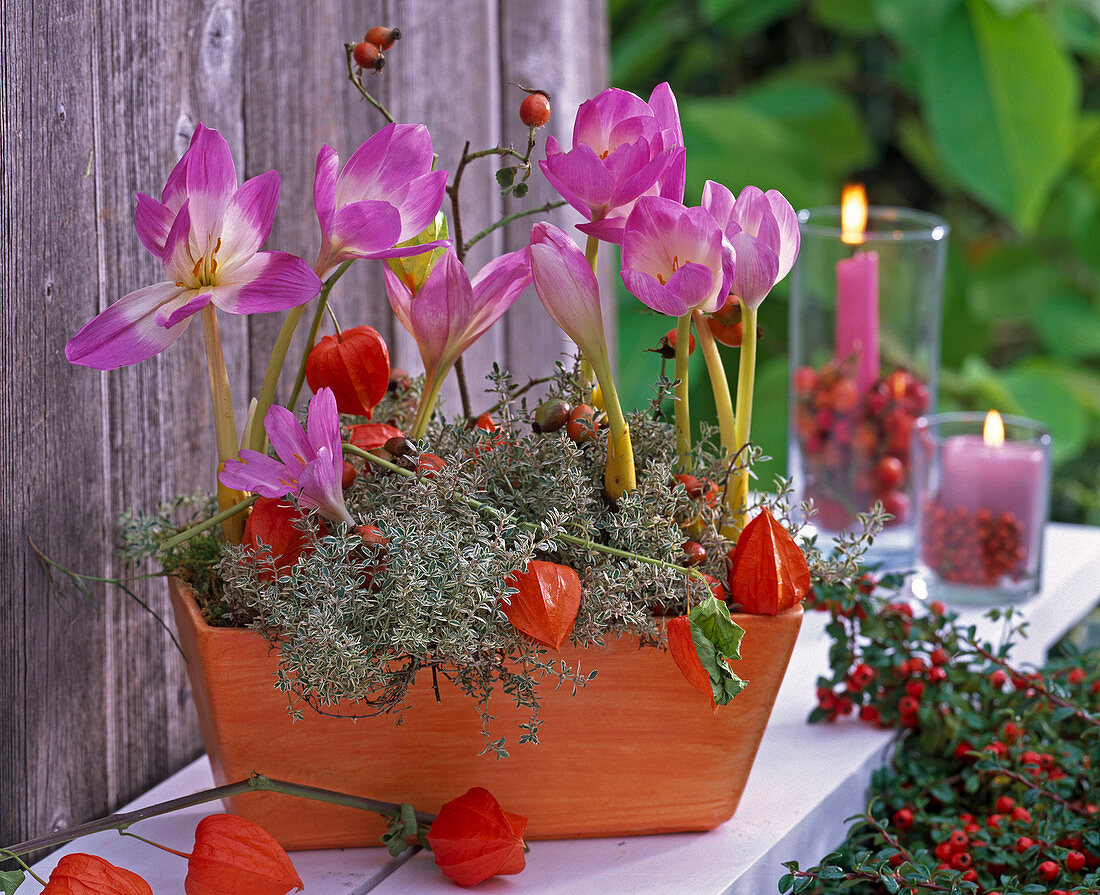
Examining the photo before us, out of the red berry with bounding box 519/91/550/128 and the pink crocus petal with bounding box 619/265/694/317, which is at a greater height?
the red berry with bounding box 519/91/550/128

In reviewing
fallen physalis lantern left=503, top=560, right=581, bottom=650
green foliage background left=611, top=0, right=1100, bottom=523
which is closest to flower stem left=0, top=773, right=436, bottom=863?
fallen physalis lantern left=503, top=560, right=581, bottom=650

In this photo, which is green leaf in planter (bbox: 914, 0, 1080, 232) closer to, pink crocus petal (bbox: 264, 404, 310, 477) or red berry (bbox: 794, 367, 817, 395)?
red berry (bbox: 794, 367, 817, 395)

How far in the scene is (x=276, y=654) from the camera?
1.42 feet

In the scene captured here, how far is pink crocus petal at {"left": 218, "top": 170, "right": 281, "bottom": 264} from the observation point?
0.40 m

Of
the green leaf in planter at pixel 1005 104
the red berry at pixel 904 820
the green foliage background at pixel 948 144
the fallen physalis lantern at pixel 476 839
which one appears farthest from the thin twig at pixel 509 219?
the green leaf in planter at pixel 1005 104

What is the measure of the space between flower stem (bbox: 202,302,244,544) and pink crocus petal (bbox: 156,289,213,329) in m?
0.03

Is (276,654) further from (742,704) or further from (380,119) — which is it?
(380,119)

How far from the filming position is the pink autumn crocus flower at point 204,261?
1.28ft

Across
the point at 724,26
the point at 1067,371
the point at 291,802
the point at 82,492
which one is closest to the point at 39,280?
the point at 82,492

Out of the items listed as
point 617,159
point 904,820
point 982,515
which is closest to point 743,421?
point 617,159

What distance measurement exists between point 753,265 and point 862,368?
426 millimetres

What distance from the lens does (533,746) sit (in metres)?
0.47

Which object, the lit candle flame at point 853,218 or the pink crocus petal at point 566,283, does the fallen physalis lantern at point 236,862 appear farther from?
the lit candle flame at point 853,218

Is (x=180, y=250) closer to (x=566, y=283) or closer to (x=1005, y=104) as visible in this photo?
(x=566, y=283)
